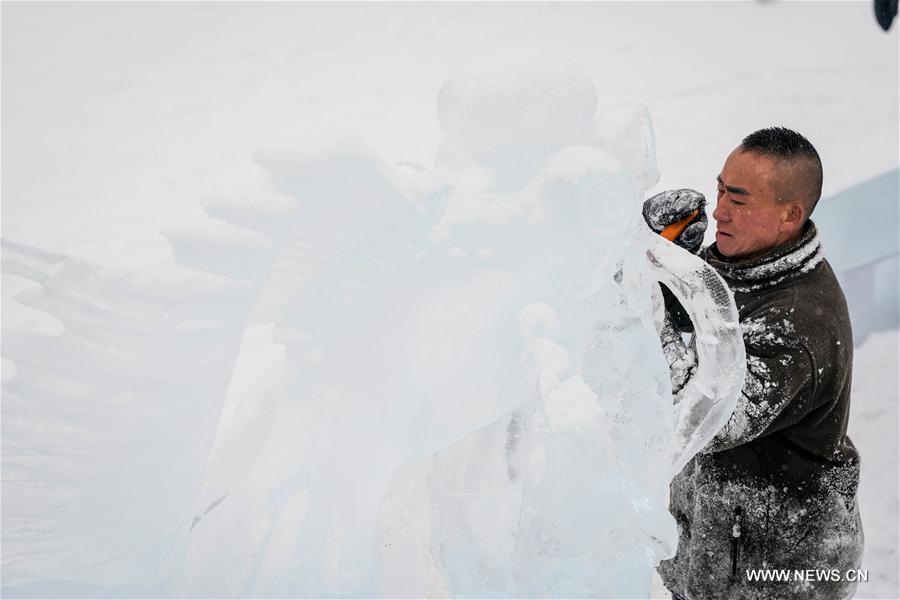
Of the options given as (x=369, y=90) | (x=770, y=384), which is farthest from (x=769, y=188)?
(x=369, y=90)

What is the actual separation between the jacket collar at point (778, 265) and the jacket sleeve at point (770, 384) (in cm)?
8

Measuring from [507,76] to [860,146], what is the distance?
2.32 m

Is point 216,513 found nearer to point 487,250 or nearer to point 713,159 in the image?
point 487,250

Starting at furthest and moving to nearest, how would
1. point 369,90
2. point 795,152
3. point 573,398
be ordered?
1. point 369,90
2. point 795,152
3. point 573,398

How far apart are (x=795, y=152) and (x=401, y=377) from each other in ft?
2.29

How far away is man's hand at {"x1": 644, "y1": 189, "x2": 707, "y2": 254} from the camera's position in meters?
1.29

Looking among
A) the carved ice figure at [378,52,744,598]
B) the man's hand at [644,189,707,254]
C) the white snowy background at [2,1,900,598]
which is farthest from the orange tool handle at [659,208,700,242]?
the white snowy background at [2,1,900,598]

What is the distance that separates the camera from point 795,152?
3.92 feet

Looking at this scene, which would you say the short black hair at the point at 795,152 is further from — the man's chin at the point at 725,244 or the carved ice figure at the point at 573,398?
the carved ice figure at the point at 573,398

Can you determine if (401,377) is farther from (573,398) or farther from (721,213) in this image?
(721,213)

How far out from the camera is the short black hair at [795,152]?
3.92ft

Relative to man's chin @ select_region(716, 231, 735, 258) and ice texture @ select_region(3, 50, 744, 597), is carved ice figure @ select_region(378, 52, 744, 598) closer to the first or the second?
ice texture @ select_region(3, 50, 744, 597)

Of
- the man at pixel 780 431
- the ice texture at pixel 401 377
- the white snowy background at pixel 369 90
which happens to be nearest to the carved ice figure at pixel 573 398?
the ice texture at pixel 401 377

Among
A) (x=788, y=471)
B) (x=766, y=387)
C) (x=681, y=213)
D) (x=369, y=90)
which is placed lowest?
(x=369, y=90)
